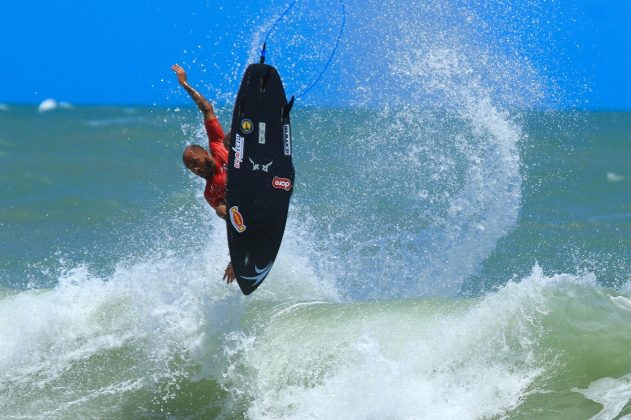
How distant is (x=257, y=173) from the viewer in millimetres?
6910

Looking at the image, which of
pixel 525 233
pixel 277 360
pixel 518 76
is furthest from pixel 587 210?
pixel 277 360

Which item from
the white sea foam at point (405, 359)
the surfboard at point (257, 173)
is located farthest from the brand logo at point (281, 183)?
the white sea foam at point (405, 359)

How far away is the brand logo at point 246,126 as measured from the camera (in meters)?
6.91

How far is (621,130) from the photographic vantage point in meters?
30.5

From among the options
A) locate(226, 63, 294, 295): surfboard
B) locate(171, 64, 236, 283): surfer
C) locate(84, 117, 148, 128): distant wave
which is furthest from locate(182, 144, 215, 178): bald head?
locate(84, 117, 148, 128): distant wave

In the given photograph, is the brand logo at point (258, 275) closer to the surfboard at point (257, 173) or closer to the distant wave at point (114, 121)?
the surfboard at point (257, 173)

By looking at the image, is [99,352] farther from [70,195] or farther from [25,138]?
[25,138]

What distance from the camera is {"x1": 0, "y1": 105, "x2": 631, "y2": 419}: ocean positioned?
6652 mm

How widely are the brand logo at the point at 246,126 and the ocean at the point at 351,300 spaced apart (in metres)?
1.40

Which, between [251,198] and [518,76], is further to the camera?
[518,76]

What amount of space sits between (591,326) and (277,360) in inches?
101

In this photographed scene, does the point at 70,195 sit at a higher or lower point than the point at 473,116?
higher

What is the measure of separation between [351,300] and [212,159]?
8.83 feet

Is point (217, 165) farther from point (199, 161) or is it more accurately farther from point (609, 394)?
point (609, 394)
